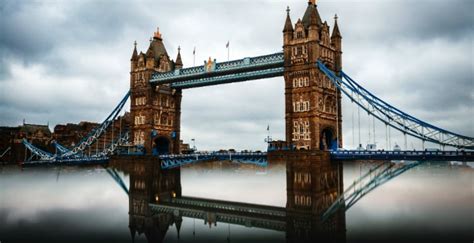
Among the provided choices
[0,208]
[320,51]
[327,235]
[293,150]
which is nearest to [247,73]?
[320,51]

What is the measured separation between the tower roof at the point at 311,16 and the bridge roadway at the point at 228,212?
1553 inches

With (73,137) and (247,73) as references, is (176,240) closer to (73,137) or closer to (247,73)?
(247,73)

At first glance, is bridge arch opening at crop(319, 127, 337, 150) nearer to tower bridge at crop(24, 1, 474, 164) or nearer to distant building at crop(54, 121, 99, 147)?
tower bridge at crop(24, 1, 474, 164)

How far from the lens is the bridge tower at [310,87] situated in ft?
194

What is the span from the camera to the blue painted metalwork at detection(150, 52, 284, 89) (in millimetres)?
66000

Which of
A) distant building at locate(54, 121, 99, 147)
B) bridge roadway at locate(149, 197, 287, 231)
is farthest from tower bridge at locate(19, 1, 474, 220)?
distant building at locate(54, 121, 99, 147)

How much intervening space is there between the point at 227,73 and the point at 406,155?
36.8m

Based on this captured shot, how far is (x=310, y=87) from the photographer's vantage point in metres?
59.3

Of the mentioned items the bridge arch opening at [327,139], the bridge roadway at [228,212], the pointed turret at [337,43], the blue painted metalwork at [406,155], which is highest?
the pointed turret at [337,43]

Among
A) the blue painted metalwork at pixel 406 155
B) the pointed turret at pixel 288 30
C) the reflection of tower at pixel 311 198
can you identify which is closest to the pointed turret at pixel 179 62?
the pointed turret at pixel 288 30

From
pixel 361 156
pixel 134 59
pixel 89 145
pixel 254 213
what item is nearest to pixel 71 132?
pixel 89 145

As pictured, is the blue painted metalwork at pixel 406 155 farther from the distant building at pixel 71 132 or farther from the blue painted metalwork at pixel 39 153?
the distant building at pixel 71 132

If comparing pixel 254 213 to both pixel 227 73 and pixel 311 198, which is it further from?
pixel 227 73

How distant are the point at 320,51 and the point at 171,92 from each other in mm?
38945
